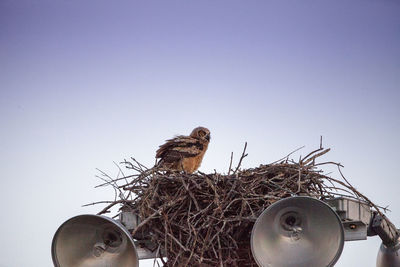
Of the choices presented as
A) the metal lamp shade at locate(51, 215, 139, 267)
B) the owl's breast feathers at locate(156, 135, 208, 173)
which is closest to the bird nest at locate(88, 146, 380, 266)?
the metal lamp shade at locate(51, 215, 139, 267)

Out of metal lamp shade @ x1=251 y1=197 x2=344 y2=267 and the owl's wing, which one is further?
the owl's wing

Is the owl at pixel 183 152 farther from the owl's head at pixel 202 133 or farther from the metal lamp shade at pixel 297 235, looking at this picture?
the metal lamp shade at pixel 297 235

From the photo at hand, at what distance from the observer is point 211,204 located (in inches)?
201

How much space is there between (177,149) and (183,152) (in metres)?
0.11

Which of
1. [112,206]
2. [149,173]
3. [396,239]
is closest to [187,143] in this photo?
[149,173]

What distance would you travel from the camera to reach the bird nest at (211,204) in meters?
4.91

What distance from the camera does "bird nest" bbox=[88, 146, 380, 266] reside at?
4.91m

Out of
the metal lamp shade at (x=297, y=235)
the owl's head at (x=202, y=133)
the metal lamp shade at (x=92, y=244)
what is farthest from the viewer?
the owl's head at (x=202, y=133)

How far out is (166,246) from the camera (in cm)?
488

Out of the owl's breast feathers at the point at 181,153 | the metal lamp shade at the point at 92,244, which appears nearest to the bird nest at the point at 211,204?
the metal lamp shade at the point at 92,244

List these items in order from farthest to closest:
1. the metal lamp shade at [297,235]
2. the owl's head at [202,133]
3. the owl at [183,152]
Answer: the owl's head at [202,133]
the owl at [183,152]
the metal lamp shade at [297,235]

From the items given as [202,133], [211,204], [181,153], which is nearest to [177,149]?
[181,153]

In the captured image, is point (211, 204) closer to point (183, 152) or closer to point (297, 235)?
point (297, 235)

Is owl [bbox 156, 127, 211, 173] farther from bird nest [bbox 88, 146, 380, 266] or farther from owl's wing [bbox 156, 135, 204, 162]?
bird nest [bbox 88, 146, 380, 266]
